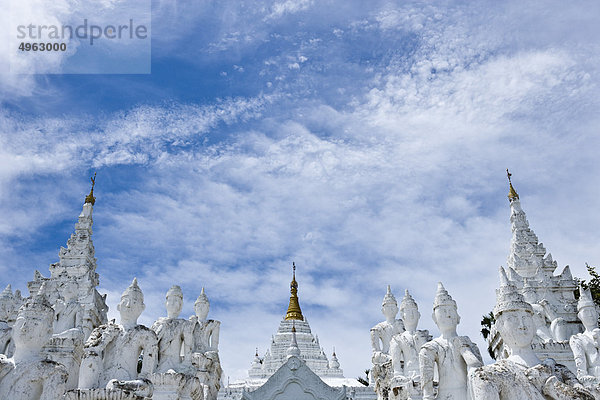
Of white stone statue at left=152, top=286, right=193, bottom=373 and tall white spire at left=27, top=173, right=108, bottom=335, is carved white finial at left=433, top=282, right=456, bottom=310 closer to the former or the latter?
white stone statue at left=152, top=286, right=193, bottom=373

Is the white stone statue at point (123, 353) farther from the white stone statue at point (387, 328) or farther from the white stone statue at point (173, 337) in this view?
the white stone statue at point (387, 328)

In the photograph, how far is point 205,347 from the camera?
44.9 ft

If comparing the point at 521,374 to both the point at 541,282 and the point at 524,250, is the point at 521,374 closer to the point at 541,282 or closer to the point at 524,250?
the point at 541,282

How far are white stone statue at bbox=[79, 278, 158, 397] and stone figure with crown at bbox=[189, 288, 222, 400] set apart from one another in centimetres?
310

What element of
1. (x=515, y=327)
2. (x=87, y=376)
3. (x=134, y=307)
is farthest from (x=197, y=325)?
(x=515, y=327)

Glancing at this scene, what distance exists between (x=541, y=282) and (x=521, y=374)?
74.7 feet

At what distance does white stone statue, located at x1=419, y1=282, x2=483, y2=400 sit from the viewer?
7969mm

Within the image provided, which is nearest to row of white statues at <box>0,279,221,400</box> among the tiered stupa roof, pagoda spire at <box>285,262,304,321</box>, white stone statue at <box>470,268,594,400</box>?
white stone statue at <box>470,268,594,400</box>

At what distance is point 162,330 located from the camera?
10.9m

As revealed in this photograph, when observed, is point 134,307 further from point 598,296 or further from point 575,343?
point 598,296

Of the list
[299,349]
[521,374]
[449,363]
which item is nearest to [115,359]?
[449,363]

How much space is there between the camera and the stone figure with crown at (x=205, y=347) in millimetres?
12625

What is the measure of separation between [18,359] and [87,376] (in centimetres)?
122

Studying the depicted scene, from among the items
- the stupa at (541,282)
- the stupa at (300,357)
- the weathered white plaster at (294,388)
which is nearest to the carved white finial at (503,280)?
the weathered white plaster at (294,388)
